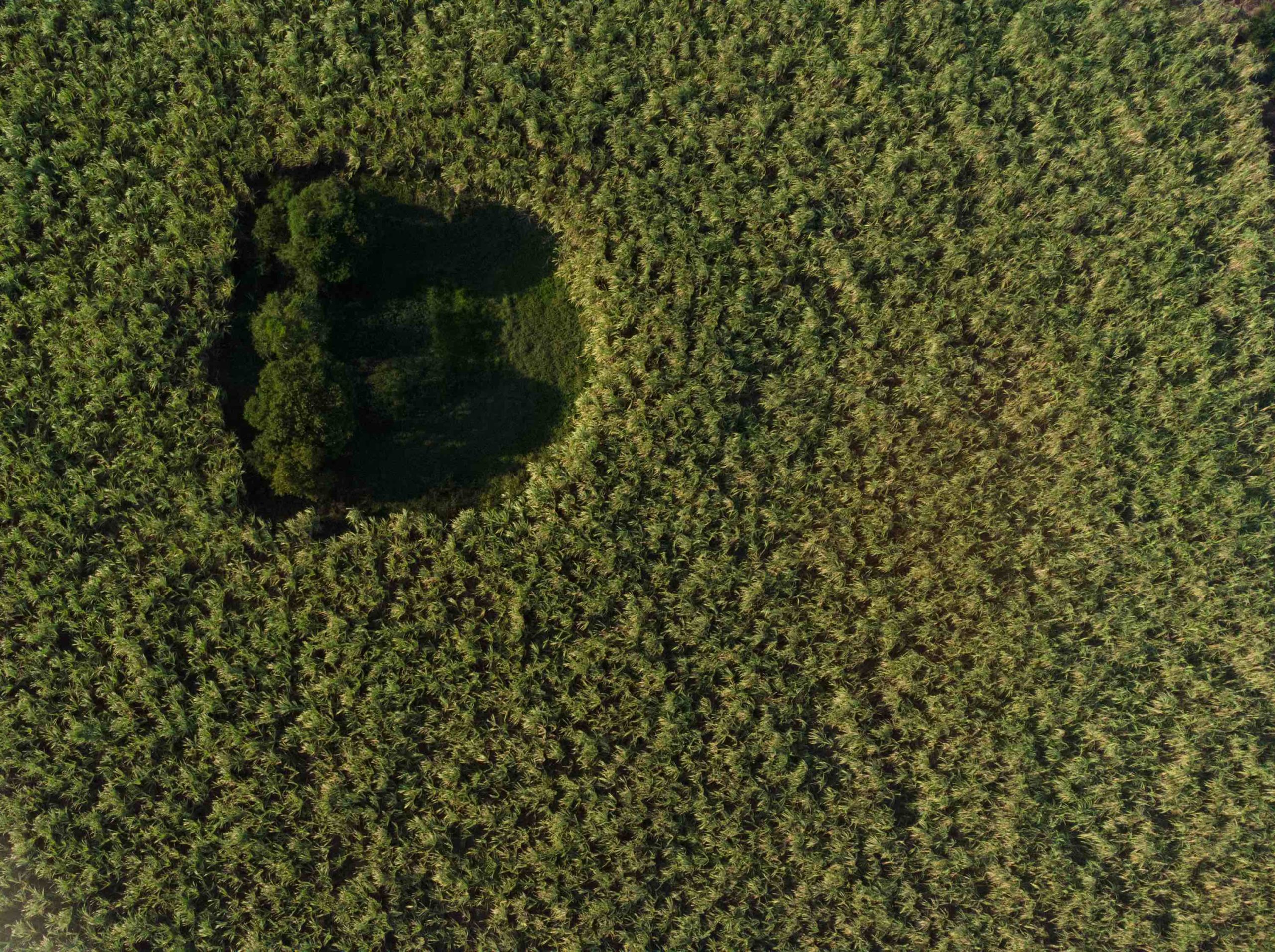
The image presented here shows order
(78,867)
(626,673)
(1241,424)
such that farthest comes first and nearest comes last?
(1241,424) < (626,673) < (78,867)

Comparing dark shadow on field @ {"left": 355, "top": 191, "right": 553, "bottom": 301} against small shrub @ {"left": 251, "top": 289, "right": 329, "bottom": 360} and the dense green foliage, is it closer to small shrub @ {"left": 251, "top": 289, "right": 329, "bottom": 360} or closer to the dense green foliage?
the dense green foliage

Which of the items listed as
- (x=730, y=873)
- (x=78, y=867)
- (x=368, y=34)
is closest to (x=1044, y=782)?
(x=730, y=873)

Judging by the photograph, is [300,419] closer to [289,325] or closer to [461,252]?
[289,325]

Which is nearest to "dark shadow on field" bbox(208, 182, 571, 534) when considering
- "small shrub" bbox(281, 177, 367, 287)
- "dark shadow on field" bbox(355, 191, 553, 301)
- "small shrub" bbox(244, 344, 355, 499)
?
"dark shadow on field" bbox(355, 191, 553, 301)

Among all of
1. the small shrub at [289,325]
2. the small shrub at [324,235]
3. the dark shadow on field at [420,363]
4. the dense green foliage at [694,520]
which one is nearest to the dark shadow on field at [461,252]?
Result: the dark shadow on field at [420,363]

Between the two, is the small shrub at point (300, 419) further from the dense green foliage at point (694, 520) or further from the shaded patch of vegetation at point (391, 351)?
the dense green foliage at point (694, 520)

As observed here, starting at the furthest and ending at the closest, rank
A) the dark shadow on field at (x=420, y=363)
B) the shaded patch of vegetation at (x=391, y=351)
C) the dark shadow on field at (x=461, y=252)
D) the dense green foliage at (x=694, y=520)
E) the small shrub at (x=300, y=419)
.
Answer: the dark shadow on field at (x=461, y=252) < the dark shadow on field at (x=420, y=363) < the shaded patch of vegetation at (x=391, y=351) < the small shrub at (x=300, y=419) < the dense green foliage at (x=694, y=520)

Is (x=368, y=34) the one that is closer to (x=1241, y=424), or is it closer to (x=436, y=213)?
(x=436, y=213)

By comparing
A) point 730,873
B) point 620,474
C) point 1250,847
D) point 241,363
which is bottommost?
point 730,873

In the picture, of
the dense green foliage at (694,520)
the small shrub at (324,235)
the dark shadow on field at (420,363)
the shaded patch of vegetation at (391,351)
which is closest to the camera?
the dense green foliage at (694,520)
